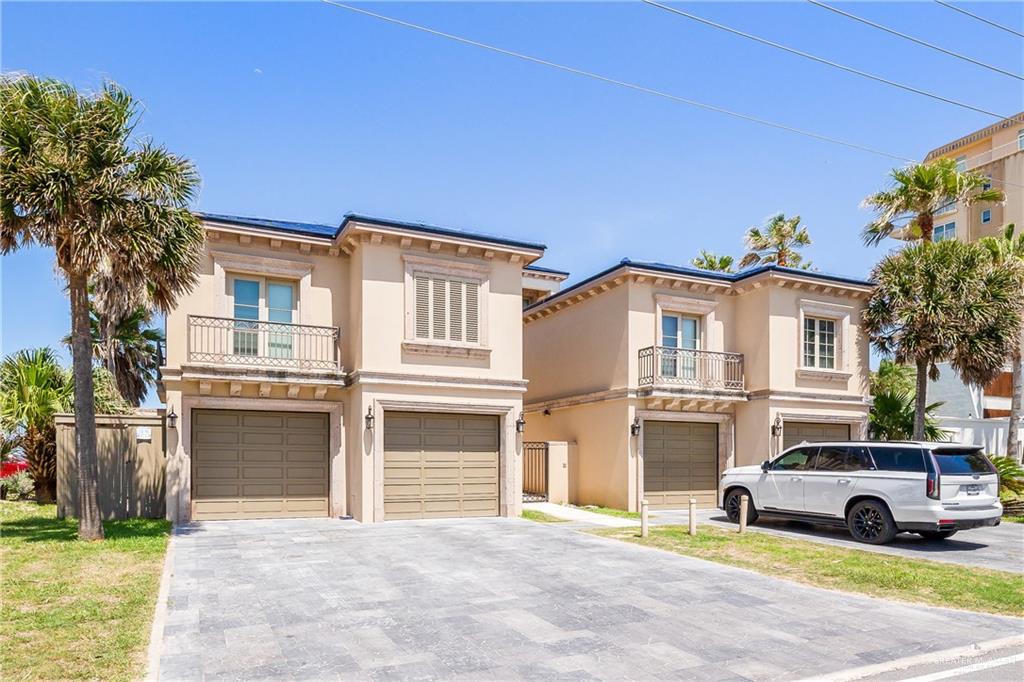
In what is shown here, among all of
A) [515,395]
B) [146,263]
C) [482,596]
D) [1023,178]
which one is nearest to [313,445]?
[515,395]

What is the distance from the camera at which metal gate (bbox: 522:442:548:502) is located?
20.3 m

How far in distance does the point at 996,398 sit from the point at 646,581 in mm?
30465

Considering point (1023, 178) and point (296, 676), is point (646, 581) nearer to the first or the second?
point (296, 676)

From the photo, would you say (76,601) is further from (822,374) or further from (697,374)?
(822,374)

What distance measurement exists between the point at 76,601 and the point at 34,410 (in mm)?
12216

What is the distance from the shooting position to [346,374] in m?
16.8

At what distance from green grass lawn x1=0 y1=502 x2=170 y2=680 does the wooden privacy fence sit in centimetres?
172

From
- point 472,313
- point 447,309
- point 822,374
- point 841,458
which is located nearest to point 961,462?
point 841,458

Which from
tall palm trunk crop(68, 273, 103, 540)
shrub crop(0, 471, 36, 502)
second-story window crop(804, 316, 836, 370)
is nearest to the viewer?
tall palm trunk crop(68, 273, 103, 540)

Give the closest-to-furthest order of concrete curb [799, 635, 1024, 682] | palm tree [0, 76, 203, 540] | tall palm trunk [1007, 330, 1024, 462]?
concrete curb [799, 635, 1024, 682], palm tree [0, 76, 203, 540], tall palm trunk [1007, 330, 1024, 462]

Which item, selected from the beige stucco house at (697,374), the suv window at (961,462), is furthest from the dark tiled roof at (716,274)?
the suv window at (961,462)

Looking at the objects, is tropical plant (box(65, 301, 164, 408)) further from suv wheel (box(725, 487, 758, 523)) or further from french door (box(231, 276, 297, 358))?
Result: suv wheel (box(725, 487, 758, 523))

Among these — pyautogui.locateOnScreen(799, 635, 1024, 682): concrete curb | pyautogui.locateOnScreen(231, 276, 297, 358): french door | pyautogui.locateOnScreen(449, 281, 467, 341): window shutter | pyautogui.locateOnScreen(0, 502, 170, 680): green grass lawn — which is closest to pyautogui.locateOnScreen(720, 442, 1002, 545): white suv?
pyautogui.locateOnScreen(799, 635, 1024, 682): concrete curb

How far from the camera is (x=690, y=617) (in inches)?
327
